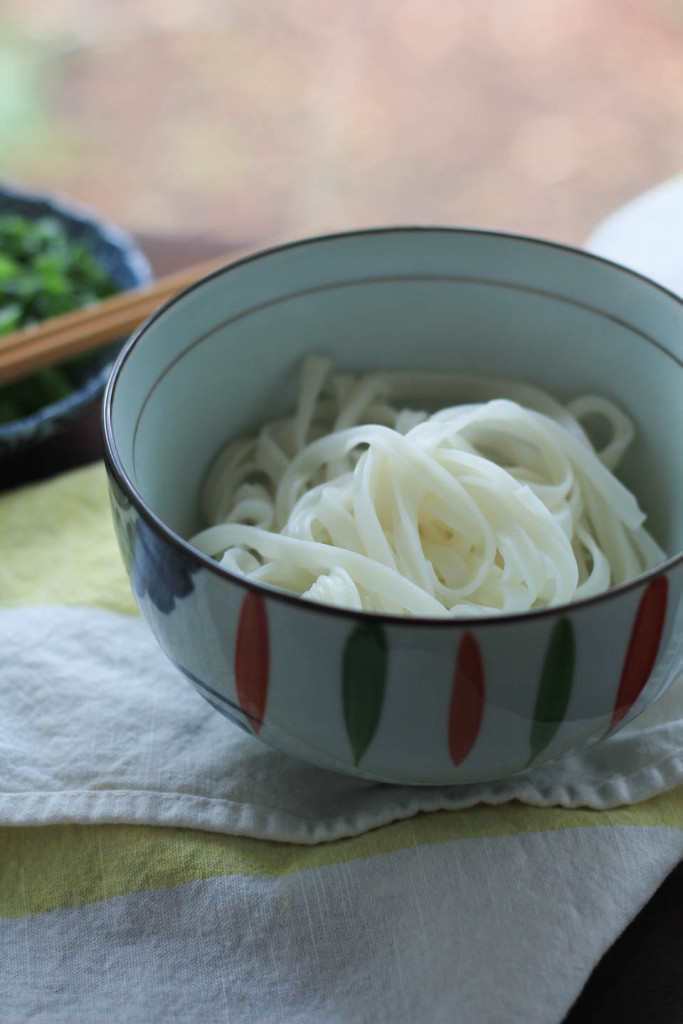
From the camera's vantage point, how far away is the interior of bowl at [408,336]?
80 cm

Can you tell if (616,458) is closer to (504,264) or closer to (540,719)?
(504,264)

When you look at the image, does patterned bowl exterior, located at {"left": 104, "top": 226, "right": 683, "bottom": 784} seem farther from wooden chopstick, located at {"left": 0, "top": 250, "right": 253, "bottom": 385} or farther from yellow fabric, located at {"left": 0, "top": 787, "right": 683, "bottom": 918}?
wooden chopstick, located at {"left": 0, "top": 250, "right": 253, "bottom": 385}

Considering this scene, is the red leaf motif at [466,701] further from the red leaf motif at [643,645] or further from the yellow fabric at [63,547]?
the yellow fabric at [63,547]

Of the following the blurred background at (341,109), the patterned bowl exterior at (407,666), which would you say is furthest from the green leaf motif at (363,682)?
the blurred background at (341,109)

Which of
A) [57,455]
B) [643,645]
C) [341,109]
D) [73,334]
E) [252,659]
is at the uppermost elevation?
A: [643,645]

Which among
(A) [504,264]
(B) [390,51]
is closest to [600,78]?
(B) [390,51]

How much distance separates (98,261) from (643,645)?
3.39 feet

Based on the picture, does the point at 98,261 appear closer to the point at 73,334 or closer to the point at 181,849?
the point at 73,334

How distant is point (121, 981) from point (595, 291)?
604 millimetres

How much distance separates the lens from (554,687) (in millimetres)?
578

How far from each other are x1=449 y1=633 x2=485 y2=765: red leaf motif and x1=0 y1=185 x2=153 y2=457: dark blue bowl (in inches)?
22.5

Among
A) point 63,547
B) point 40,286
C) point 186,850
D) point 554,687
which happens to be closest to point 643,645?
point 554,687

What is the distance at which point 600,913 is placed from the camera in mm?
657

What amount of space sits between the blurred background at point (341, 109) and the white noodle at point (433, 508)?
6.33ft
